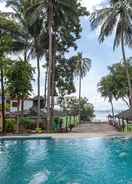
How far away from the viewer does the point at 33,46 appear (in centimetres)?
4544

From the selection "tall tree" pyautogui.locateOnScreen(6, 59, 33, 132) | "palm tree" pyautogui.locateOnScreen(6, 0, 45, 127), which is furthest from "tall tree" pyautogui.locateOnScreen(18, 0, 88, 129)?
"tall tree" pyautogui.locateOnScreen(6, 59, 33, 132)

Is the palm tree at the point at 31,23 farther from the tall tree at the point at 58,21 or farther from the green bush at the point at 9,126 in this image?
the green bush at the point at 9,126

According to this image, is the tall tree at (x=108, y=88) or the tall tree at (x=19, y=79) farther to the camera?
the tall tree at (x=108, y=88)

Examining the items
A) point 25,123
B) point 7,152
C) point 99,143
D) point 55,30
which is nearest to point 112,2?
point 55,30

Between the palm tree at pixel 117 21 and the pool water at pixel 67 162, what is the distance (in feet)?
47.5

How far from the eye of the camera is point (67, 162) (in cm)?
1883

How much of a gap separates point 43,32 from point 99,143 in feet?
61.2

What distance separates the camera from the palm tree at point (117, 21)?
128 ft

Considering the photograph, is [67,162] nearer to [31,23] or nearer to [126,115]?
[31,23]

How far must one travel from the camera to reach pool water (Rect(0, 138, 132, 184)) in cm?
1449

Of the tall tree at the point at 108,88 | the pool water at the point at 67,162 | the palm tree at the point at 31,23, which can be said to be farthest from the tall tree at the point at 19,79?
the tall tree at the point at 108,88

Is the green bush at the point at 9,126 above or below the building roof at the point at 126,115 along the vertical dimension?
below

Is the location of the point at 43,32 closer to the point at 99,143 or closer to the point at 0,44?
the point at 0,44

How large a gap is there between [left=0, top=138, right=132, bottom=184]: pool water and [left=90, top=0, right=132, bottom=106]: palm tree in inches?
570
